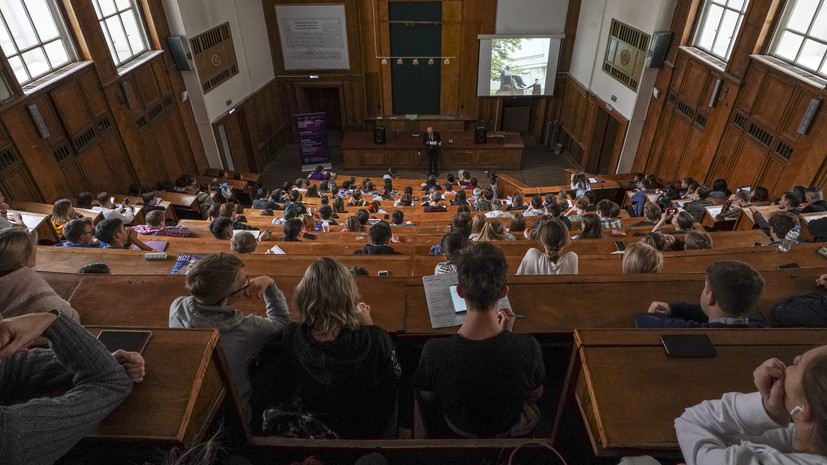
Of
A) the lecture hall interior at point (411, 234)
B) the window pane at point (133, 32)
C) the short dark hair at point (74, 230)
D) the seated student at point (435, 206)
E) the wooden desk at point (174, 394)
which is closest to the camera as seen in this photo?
the wooden desk at point (174, 394)

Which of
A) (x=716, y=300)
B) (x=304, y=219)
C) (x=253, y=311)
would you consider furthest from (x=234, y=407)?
(x=304, y=219)

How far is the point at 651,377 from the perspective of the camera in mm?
1587

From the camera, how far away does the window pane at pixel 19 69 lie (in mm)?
5781

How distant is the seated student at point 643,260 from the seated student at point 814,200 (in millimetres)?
3625

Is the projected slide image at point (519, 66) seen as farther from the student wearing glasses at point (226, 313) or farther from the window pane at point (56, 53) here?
the student wearing glasses at point (226, 313)

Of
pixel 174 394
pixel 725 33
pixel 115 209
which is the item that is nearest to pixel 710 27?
pixel 725 33

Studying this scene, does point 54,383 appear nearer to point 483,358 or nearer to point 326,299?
point 326,299

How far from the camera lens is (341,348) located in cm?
184

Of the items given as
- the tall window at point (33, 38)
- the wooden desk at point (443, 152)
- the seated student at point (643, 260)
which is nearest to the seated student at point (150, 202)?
the tall window at point (33, 38)

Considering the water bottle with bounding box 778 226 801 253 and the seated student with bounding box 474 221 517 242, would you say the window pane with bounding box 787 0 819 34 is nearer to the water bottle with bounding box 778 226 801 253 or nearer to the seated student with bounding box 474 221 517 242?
the water bottle with bounding box 778 226 801 253

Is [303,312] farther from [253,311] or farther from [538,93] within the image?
[538,93]

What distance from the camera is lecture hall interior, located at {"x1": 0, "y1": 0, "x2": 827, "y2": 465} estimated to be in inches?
59.2

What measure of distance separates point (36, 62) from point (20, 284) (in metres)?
5.87

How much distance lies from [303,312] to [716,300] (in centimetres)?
180
